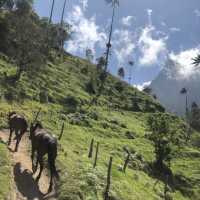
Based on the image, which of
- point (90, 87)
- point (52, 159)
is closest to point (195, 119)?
point (90, 87)

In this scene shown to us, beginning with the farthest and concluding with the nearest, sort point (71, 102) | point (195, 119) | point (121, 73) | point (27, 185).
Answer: point (121, 73) → point (195, 119) → point (71, 102) → point (27, 185)

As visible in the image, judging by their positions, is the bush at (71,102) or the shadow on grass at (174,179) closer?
the shadow on grass at (174,179)

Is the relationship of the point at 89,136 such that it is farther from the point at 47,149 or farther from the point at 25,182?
the point at 25,182

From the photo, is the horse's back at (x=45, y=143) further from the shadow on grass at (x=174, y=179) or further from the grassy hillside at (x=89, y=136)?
the shadow on grass at (x=174, y=179)

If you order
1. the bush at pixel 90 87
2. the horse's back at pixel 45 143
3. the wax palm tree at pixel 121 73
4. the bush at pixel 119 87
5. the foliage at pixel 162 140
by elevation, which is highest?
the wax palm tree at pixel 121 73

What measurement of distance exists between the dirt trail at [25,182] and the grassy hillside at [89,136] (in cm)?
86

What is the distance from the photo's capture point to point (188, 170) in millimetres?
67125

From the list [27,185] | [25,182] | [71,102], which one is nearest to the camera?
[27,185]

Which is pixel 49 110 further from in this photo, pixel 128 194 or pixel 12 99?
pixel 128 194

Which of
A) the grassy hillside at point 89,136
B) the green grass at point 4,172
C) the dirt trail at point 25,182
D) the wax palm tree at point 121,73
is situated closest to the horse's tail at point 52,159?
the grassy hillside at point 89,136

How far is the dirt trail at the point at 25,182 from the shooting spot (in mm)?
19891

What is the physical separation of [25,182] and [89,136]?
113ft

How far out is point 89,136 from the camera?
2201 inches

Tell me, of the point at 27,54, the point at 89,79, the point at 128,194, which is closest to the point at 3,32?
the point at 27,54
